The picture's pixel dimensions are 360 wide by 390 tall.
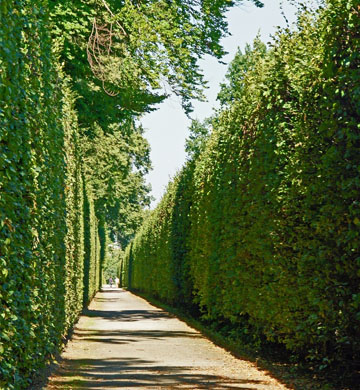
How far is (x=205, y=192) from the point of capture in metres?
19.3

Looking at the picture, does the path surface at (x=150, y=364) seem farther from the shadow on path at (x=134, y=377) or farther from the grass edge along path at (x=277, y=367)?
the grass edge along path at (x=277, y=367)

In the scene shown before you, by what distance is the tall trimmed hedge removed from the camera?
27.5ft

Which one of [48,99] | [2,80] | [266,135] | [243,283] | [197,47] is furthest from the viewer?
[197,47]

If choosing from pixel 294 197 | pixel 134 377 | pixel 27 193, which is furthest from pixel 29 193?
pixel 294 197

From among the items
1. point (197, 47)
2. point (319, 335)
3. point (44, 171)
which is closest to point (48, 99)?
point (44, 171)

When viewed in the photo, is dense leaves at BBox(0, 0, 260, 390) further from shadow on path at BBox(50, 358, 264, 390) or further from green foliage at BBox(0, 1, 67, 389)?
shadow on path at BBox(50, 358, 264, 390)

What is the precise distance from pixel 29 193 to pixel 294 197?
4130mm

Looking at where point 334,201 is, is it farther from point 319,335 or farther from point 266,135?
point 266,135

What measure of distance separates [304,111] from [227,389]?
399 cm

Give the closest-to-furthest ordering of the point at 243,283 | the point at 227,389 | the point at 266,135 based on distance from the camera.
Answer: the point at 227,389
the point at 266,135
the point at 243,283

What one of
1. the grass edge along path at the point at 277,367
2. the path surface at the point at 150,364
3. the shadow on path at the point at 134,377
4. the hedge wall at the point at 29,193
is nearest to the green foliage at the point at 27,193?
the hedge wall at the point at 29,193

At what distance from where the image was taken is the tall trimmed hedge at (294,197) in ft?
27.5

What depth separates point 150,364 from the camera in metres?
11.8

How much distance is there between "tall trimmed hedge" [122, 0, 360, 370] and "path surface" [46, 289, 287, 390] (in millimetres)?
862
